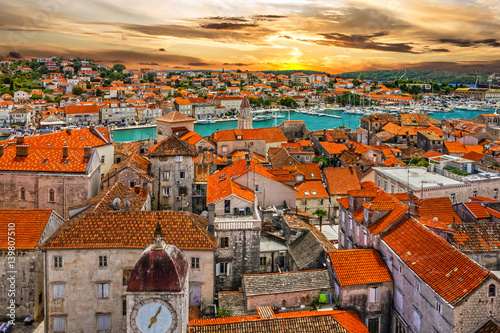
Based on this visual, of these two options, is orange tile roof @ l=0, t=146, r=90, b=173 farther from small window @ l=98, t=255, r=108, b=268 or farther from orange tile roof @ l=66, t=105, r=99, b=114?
orange tile roof @ l=66, t=105, r=99, b=114

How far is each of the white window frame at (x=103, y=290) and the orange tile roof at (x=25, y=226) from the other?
10.7 feet

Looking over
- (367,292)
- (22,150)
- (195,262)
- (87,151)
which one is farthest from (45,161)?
(367,292)

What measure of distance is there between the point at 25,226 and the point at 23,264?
5.11 feet

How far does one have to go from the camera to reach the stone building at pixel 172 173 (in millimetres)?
26703

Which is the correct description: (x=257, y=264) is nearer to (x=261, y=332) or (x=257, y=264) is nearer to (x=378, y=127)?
(x=261, y=332)

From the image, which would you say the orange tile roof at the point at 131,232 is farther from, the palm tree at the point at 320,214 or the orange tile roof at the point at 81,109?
the orange tile roof at the point at 81,109

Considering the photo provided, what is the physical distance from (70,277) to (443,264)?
13.2m

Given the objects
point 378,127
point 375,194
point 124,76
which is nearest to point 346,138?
point 378,127

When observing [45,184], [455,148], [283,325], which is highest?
[455,148]

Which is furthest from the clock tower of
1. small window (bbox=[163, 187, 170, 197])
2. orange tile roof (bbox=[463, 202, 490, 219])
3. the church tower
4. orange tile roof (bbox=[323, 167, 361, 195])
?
the church tower

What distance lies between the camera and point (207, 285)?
17.0 metres

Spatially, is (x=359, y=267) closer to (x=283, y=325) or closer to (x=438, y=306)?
(x=438, y=306)

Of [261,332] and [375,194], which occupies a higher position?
[375,194]

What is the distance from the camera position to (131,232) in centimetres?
1636
